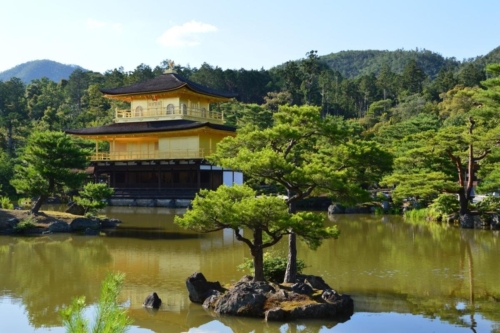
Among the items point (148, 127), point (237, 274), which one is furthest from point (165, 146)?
point (237, 274)

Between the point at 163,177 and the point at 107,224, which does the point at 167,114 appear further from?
the point at 107,224

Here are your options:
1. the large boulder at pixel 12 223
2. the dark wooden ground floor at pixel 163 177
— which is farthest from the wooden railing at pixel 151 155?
the large boulder at pixel 12 223

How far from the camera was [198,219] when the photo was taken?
31.5 ft

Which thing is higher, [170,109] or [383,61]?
[383,61]

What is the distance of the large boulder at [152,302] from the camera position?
9.70 m

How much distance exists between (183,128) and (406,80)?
4504 centimetres

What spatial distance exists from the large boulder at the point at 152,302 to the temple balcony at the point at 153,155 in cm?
2205

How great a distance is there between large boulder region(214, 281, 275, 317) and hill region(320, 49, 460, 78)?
114 meters

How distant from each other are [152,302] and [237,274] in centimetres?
328

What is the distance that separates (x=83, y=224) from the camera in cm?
2080

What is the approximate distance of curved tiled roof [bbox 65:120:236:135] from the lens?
31531 millimetres

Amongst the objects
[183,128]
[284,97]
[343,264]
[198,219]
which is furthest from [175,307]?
[284,97]

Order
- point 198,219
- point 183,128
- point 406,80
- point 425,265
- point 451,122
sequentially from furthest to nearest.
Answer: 1. point 406,80
2. point 451,122
3. point 183,128
4. point 425,265
5. point 198,219

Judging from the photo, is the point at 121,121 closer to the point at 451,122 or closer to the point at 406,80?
the point at 451,122
